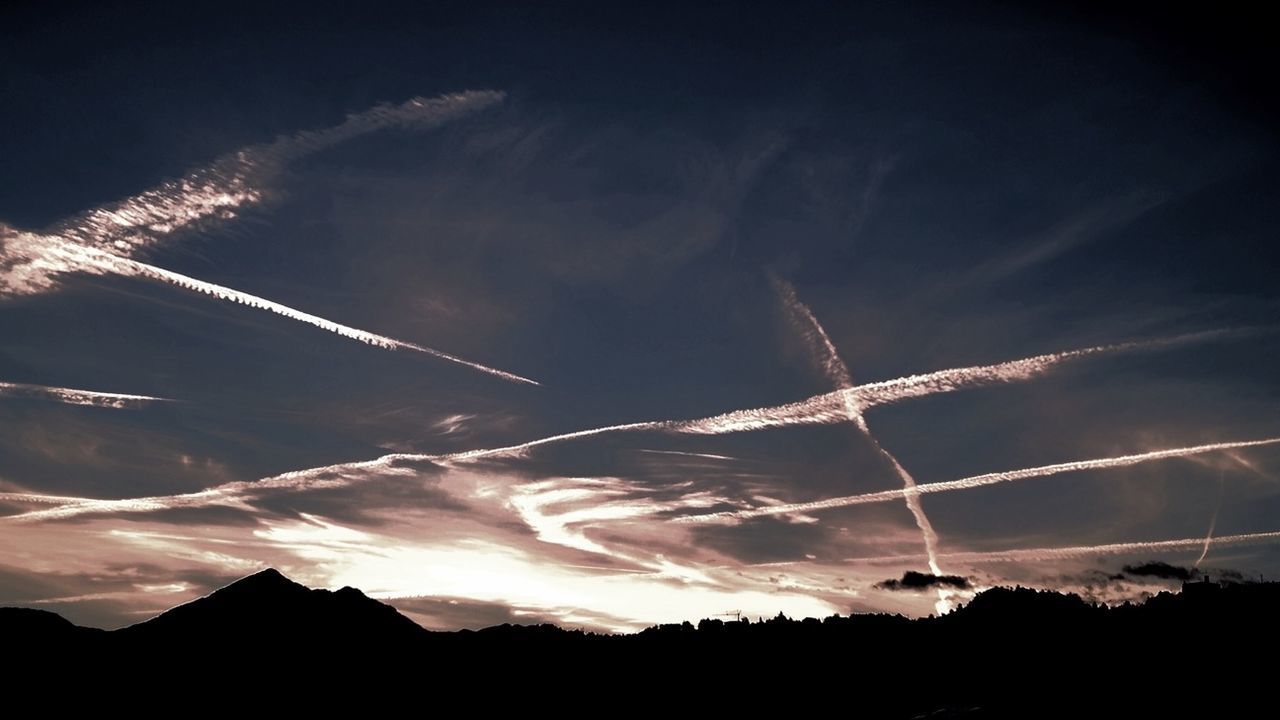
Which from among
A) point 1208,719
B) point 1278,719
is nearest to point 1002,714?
point 1208,719

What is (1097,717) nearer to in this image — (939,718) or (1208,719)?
(939,718)

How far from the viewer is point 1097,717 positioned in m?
71.5

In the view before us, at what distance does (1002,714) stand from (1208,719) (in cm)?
16980

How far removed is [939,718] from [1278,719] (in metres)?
196

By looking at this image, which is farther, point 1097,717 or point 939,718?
point 1097,717

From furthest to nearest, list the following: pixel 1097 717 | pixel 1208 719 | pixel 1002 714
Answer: pixel 1208 719, pixel 1097 717, pixel 1002 714

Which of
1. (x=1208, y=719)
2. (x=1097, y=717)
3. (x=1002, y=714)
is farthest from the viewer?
(x=1208, y=719)

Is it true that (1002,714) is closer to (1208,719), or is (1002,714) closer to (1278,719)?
(1208,719)

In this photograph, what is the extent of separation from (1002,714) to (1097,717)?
17.6 m

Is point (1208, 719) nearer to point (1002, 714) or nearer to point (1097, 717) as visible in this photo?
point (1097, 717)

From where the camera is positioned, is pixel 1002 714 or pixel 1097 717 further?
pixel 1097 717

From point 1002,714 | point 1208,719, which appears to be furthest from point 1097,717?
point 1208,719

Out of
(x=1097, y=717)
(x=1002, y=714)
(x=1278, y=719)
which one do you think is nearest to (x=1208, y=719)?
(x=1278, y=719)

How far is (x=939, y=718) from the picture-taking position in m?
60.8
